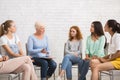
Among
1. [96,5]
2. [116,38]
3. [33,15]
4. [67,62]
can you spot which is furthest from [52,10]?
[116,38]

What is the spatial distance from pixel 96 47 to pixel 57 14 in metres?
1.39

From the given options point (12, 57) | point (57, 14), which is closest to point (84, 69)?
point (12, 57)

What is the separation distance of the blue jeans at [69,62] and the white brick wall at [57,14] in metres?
1.10

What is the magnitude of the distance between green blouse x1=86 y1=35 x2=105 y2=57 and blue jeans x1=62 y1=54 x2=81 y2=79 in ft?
0.73

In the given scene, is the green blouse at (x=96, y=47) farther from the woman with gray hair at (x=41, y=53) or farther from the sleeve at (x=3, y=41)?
the sleeve at (x=3, y=41)

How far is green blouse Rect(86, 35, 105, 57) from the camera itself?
4.67m

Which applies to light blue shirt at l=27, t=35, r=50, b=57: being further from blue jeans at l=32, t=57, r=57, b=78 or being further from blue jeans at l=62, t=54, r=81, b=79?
blue jeans at l=62, t=54, r=81, b=79

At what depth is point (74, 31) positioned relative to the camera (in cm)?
504

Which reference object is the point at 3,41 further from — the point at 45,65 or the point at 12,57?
the point at 45,65

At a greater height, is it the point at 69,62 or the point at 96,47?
the point at 96,47

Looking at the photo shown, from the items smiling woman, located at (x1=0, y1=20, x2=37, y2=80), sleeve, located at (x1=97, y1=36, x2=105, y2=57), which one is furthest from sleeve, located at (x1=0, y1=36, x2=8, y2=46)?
sleeve, located at (x1=97, y1=36, x2=105, y2=57)

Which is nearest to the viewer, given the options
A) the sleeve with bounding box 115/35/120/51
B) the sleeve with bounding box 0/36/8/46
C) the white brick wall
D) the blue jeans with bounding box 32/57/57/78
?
the sleeve with bounding box 115/35/120/51

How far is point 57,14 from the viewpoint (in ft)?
19.0

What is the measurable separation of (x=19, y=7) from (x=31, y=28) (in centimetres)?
47
